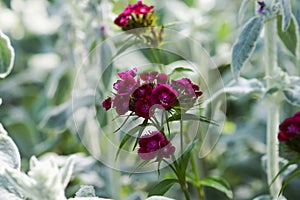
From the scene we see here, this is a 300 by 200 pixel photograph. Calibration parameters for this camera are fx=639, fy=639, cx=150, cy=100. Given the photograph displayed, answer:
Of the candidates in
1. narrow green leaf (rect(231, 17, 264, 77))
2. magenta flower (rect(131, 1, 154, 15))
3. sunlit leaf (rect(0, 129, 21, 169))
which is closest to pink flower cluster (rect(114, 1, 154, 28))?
magenta flower (rect(131, 1, 154, 15))

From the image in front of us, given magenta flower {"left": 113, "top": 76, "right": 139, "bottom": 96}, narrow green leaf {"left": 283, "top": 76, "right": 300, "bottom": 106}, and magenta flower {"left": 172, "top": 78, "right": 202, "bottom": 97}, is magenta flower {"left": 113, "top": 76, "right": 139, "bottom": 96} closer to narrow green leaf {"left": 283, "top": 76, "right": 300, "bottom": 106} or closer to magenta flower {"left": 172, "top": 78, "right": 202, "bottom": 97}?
magenta flower {"left": 172, "top": 78, "right": 202, "bottom": 97}

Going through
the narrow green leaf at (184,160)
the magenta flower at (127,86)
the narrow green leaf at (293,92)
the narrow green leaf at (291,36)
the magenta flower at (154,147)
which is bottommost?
the narrow green leaf at (184,160)

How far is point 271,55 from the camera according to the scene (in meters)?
1.16

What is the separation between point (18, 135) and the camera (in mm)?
1946

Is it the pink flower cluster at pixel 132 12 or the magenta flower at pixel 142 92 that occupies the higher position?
the pink flower cluster at pixel 132 12

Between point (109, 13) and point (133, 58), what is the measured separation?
8.3 inches

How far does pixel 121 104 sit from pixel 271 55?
15.5 inches

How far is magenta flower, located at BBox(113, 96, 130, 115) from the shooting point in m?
0.88

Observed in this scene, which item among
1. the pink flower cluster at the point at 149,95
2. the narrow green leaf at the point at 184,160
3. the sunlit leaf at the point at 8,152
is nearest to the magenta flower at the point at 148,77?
the pink flower cluster at the point at 149,95

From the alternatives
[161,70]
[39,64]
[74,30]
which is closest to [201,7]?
[74,30]

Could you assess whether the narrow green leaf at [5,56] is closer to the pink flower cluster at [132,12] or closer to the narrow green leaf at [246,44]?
the pink flower cluster at [132,12]

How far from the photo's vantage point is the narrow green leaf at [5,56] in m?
1.04

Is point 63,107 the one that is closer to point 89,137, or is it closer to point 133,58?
point 89,137

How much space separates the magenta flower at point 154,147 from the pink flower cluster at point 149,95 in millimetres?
34
